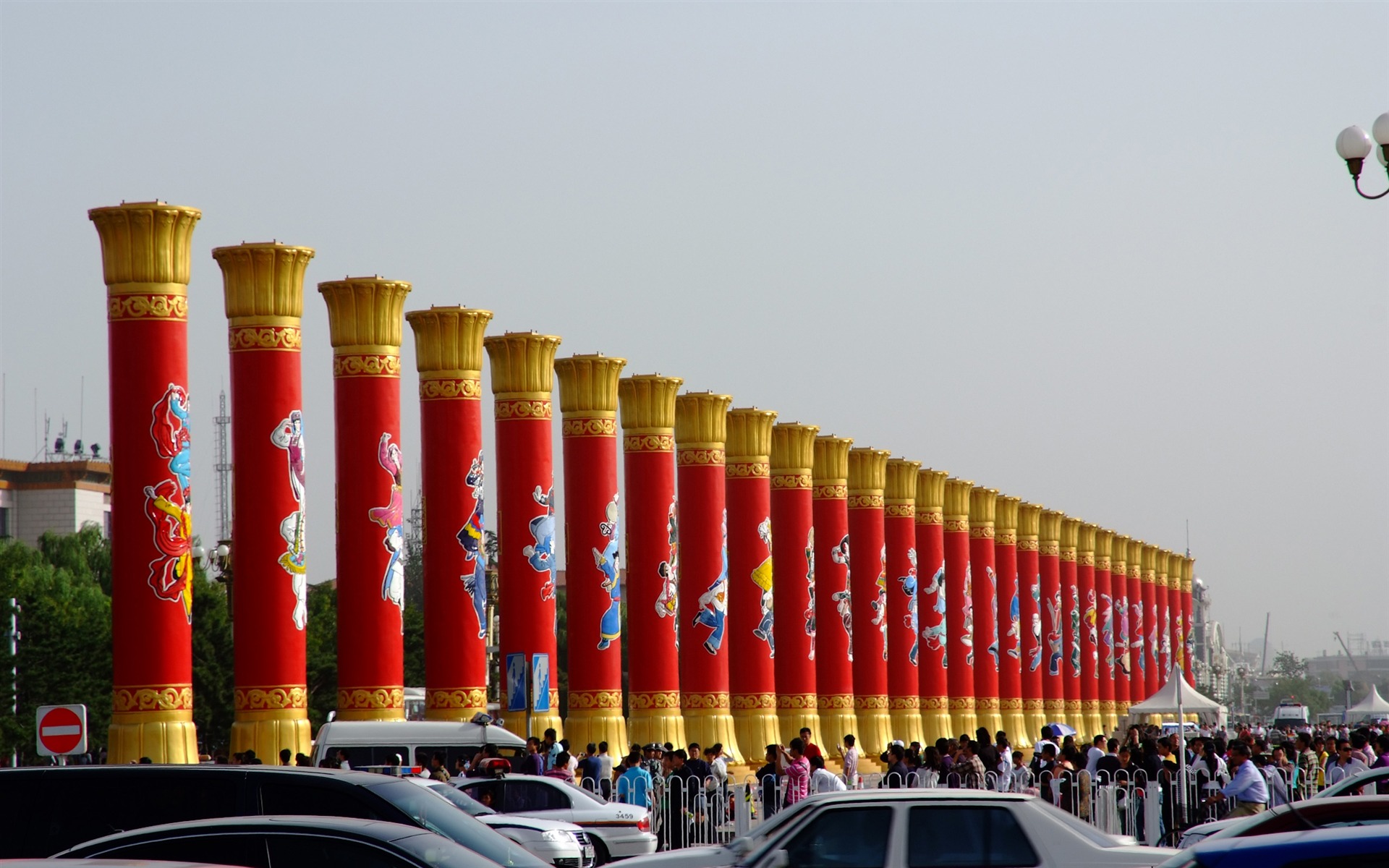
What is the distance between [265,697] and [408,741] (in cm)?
240

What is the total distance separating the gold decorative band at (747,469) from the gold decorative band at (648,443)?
5157 mm

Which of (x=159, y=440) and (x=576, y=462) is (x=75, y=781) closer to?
(x=159, y=440)

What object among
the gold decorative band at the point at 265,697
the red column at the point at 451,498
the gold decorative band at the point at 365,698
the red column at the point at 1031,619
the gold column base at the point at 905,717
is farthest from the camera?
the red column at the point at 1031,619

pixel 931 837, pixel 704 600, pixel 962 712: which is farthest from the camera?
pixel 962 712

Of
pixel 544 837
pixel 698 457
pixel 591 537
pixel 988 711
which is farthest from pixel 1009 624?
pixel 544 837

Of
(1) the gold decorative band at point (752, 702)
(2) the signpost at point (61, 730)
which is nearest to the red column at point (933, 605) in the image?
(1) the gold decorative band at point (752, 702)

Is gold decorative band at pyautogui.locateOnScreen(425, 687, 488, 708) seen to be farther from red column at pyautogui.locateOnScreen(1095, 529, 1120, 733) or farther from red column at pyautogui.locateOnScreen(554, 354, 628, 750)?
red column at pyautogui.locateOnScreen(1095, 529, 1120, 733)

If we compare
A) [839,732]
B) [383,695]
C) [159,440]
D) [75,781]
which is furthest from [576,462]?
[75,781]

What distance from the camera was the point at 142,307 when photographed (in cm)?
2559

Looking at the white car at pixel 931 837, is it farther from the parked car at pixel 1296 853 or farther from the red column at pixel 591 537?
the red column at pixel 591 537

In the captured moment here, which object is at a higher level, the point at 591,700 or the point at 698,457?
the point at 698,457

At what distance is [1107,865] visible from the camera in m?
11.3

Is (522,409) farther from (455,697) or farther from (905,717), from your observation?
(905,717)

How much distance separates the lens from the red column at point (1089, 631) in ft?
251
